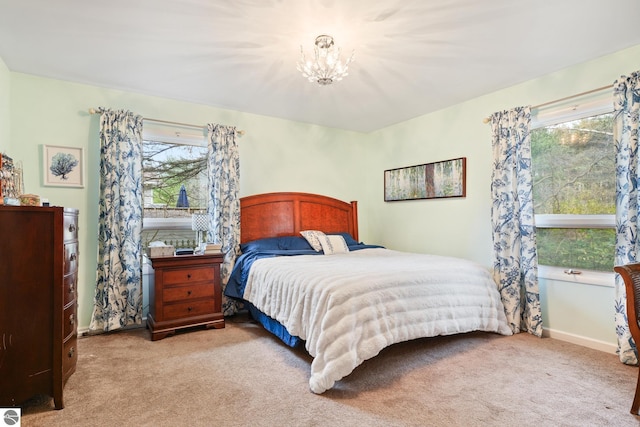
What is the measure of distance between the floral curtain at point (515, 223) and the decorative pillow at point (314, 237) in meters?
1.89

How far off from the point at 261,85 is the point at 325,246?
1885 mm

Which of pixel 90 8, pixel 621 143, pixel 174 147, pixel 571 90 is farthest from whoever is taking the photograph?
pixel 174 147

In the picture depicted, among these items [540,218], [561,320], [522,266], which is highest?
[540,218]

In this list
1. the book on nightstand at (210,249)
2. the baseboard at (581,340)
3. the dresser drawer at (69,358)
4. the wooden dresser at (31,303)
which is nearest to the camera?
the wooden dresser at (31,303)

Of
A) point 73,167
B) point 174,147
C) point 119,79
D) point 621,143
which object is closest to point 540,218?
point 621,143

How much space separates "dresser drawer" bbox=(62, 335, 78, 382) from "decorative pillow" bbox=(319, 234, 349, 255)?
2399mm

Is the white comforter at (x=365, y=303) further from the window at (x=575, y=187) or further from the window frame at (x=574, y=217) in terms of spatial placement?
the window at (x=575, y=187)

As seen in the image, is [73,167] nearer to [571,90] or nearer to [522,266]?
[522,266]

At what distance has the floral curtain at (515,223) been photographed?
120 inches

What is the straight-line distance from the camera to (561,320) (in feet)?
9.80

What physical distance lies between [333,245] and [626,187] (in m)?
2.68

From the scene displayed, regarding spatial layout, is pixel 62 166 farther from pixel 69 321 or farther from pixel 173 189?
pixel 69 321

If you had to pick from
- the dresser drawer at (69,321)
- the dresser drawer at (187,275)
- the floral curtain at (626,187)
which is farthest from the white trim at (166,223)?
the floral curtain at (626,187)

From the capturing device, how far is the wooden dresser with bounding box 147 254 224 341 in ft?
9.97
